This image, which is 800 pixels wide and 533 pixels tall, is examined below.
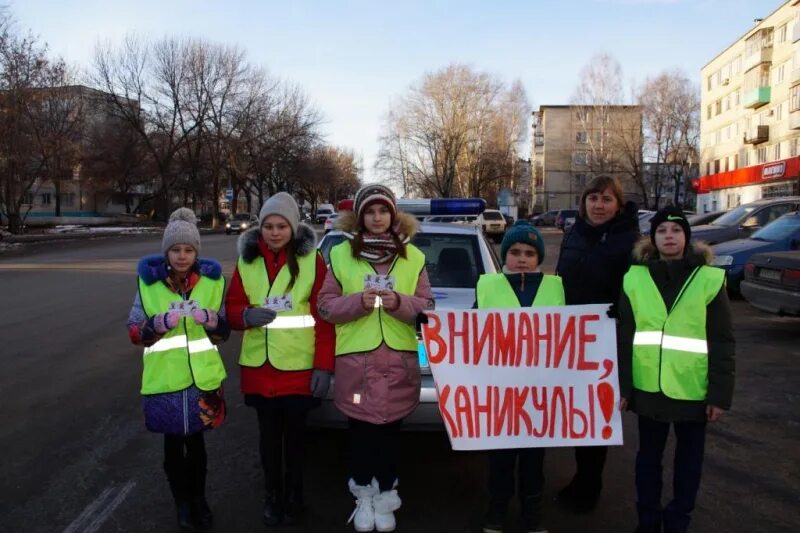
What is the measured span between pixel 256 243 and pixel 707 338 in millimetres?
2438

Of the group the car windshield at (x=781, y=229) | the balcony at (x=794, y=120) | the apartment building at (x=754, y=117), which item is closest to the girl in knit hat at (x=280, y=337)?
the car windshield at (x=781, y=229)

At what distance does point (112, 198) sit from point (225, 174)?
78.8 ft

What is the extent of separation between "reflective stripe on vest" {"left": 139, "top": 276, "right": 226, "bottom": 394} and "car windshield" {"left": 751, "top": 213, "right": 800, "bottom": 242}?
37.4 feet

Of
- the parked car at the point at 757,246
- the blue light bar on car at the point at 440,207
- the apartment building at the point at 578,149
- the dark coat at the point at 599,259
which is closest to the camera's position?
the dark coat at the point at 599,259

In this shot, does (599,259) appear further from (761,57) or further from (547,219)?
(547,219)

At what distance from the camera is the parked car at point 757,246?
38.7ft

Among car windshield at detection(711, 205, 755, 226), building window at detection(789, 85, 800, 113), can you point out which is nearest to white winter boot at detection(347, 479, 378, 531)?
car windshield at detection(711, 205, 755, 226)

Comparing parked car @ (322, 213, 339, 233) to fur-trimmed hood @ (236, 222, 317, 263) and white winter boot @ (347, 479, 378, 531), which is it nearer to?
fur-trimmed hood @ (236, 222, 317, 263)

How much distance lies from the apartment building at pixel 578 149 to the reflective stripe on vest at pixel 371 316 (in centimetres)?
3101

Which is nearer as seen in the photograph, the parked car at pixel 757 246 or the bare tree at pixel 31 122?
the parked car at pixel 757 246

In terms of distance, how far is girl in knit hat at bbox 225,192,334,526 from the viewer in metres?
3.62

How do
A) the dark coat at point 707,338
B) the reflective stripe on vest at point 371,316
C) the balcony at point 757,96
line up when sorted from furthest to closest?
the balcony at point 757,96, the reflective stripe on vest at point 371,316, the dark coat at point 707,338

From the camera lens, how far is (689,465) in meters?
3.33

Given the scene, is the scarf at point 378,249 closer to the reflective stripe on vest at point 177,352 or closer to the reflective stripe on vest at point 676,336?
the reflective stripe on vest at point 177,352
